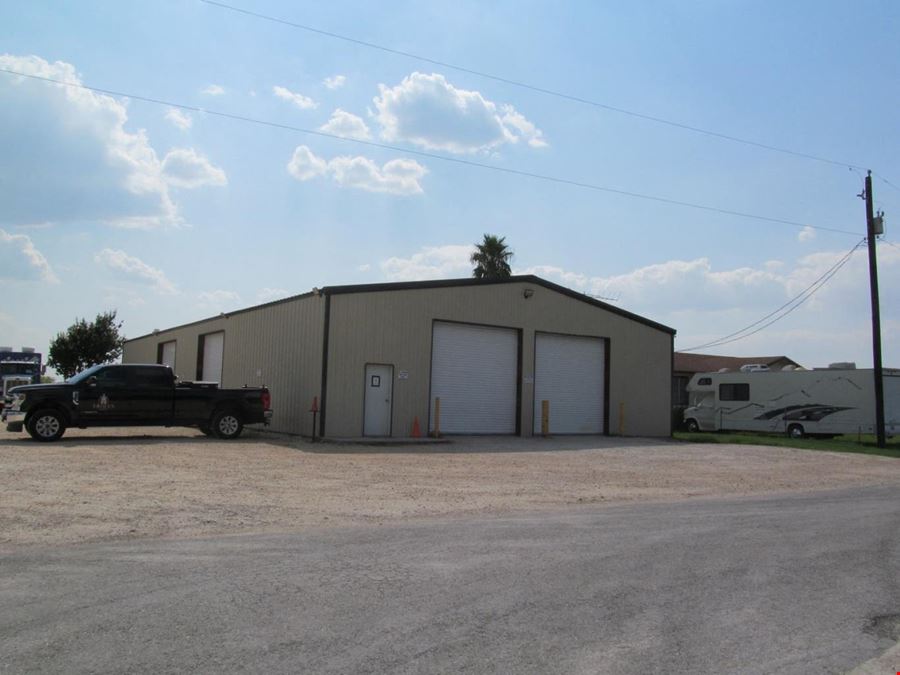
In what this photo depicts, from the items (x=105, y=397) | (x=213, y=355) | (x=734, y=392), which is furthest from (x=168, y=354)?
(x=734, y=392)

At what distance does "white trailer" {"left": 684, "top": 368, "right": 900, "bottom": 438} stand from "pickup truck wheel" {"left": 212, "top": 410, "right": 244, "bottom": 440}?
23255 millimetres

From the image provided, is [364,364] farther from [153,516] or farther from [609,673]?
[609,673]

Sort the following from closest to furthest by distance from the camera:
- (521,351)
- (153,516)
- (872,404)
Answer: (153,516)
(521,351)
(872,404)

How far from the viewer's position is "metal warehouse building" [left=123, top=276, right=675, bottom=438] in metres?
22.3

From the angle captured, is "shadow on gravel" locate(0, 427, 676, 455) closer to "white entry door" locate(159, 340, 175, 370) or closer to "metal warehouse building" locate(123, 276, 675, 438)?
"metal warehouse building" locate(123, 276, 675, 438)

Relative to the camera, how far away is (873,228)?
2761 cm

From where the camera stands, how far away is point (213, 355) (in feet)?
105

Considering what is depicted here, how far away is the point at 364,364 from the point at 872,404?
20804mm

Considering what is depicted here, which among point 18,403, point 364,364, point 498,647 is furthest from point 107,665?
point 364,364

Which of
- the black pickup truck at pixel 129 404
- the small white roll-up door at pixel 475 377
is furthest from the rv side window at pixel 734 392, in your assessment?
the black pickup truck at pixel 129 404

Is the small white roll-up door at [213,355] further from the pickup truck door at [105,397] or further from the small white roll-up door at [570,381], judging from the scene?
the small white roll-up door at [570,381]

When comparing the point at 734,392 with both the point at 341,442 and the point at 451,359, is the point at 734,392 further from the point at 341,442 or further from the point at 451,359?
the point at 341,442

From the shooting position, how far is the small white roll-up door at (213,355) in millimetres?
30984

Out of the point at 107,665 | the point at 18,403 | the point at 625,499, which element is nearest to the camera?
the point at 107,665
